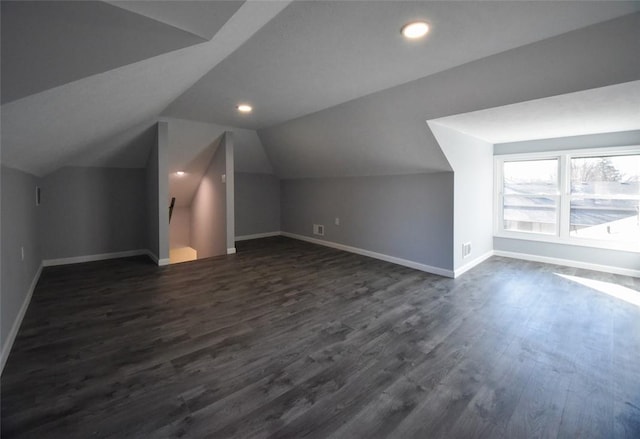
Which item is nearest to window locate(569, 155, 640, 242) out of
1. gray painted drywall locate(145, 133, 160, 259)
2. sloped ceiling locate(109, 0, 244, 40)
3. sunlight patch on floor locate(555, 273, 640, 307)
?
sunlight patch on floor locate(555, 273, 640, 307)

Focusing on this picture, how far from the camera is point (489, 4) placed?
5.08 feet

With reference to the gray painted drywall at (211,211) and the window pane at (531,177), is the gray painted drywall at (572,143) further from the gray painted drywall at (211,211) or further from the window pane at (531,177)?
the gray painted drywall at (211,211)

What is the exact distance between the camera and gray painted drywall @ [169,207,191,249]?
23.9ft

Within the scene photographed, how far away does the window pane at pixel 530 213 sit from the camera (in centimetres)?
445

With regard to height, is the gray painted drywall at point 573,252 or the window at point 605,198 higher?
the window at point 605,198

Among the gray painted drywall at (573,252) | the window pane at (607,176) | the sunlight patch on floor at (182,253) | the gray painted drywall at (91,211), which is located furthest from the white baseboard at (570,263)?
the sunlight patch on floor at (182,253)

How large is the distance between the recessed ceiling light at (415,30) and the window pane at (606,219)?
158 inches

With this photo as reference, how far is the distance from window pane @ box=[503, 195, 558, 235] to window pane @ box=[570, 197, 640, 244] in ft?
0.81

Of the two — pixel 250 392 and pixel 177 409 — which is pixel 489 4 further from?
pixel 177 409

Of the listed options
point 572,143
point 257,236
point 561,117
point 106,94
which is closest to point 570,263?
point 572,143

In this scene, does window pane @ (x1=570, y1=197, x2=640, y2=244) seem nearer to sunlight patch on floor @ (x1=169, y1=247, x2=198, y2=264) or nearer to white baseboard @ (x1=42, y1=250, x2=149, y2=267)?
white baseboard @ (x1=42, y1=250, x2=149, y2=267)

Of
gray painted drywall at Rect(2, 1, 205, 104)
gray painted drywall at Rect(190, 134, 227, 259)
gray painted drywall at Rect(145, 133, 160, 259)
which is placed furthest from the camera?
gray painted drywall at Rect(190, 134, 227, 259)

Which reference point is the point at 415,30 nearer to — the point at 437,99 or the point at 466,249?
the point at 437,99

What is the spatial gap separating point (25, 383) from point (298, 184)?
5133 millimetres
